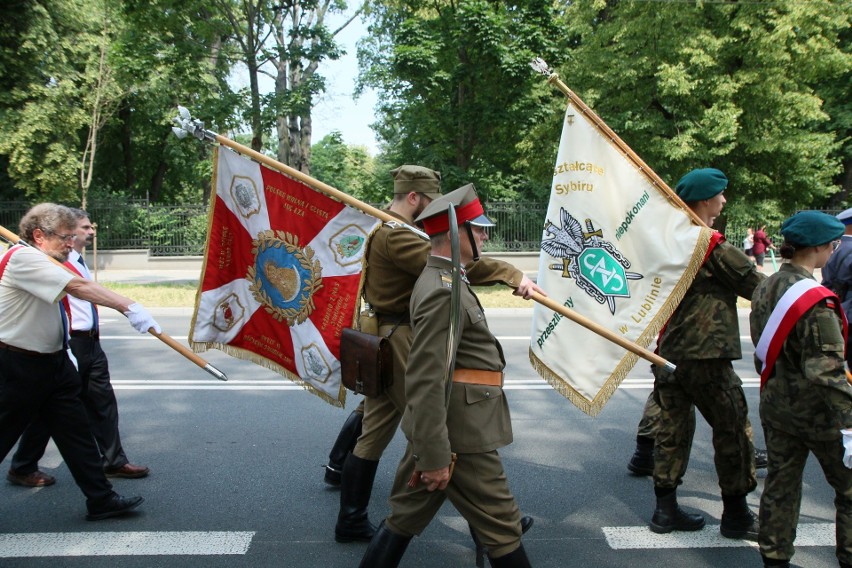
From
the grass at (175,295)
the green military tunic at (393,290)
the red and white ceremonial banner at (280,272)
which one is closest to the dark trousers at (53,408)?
the red and white ceremonial banner at (280,272)

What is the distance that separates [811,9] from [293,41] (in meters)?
11.9

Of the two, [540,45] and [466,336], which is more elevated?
[540,45]

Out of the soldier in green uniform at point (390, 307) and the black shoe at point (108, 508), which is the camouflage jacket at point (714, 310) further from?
the black shoe at point (108, 508)

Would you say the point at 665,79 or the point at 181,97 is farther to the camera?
the point at 181,97

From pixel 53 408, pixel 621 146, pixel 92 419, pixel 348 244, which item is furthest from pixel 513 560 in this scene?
pixel 92 419

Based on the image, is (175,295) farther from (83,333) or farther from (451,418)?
(451,418)

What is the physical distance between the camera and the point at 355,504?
3.83m

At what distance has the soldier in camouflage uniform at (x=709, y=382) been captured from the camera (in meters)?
3.73

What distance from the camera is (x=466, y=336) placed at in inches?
110

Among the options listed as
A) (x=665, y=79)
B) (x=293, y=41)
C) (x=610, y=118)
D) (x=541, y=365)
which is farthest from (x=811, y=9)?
(x=541, y=365)

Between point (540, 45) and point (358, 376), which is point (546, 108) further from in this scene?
point (358, 376)

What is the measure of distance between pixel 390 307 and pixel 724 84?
14.5 metres

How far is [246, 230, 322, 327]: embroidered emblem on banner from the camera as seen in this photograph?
4.12 metres

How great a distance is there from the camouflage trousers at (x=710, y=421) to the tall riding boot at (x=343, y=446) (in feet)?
5.67
